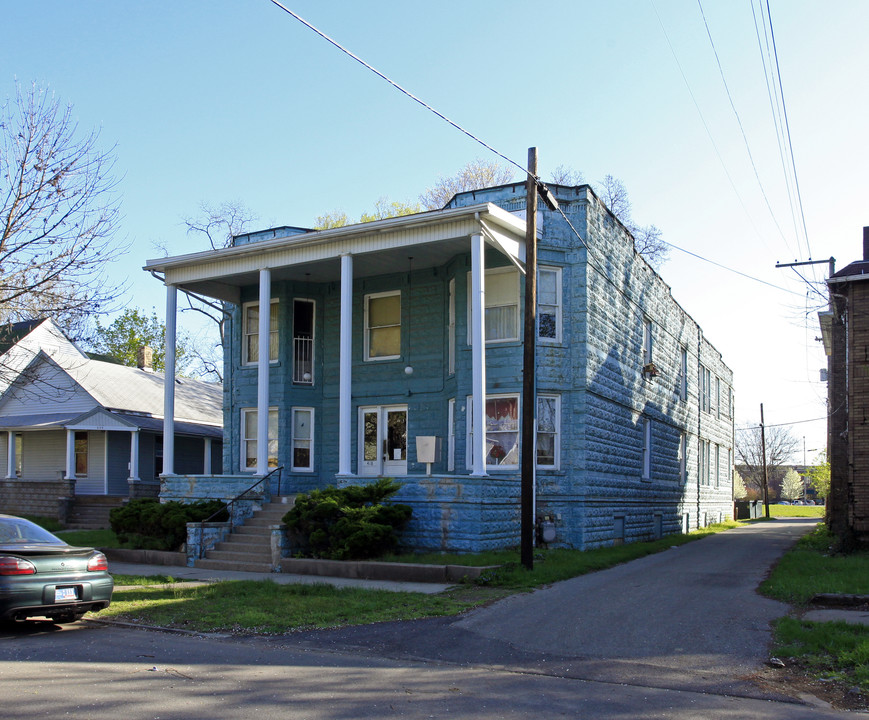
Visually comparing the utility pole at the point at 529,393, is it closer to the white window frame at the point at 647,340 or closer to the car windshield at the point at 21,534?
the car windshield at the point at 21,534

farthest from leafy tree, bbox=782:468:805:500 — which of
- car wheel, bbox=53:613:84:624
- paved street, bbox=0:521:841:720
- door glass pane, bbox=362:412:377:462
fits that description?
car wheel, bbox=53:613:84:624

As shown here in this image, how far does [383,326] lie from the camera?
2141 cm

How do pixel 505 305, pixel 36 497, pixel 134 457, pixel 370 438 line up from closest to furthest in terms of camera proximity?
pixel 505 305 → pixel 370 438 → pixel 134 457 → pixel 36 497

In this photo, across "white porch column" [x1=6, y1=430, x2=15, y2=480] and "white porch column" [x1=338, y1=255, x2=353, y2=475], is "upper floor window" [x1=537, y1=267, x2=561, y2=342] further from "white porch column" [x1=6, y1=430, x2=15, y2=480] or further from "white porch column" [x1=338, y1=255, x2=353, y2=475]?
"white porch column" [x1=6, y1=430, x2=15, y2=480]

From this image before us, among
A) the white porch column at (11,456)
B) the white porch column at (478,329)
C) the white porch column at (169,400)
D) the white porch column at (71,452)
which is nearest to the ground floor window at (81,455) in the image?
the white porch column at (71,452)

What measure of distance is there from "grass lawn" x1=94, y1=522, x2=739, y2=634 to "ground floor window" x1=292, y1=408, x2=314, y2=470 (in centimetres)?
714

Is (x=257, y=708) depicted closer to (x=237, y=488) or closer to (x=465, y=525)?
(x=465, y=525)

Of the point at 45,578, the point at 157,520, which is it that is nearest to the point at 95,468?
the point at 157,520

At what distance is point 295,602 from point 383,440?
9.56 meters

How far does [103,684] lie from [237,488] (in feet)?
38.2

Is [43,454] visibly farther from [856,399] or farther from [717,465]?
[717,465]

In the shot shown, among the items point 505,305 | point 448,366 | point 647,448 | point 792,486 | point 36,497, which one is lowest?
point 792,486

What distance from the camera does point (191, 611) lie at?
11.3 m

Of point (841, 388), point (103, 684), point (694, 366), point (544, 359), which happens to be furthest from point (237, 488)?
point (694, 366)
